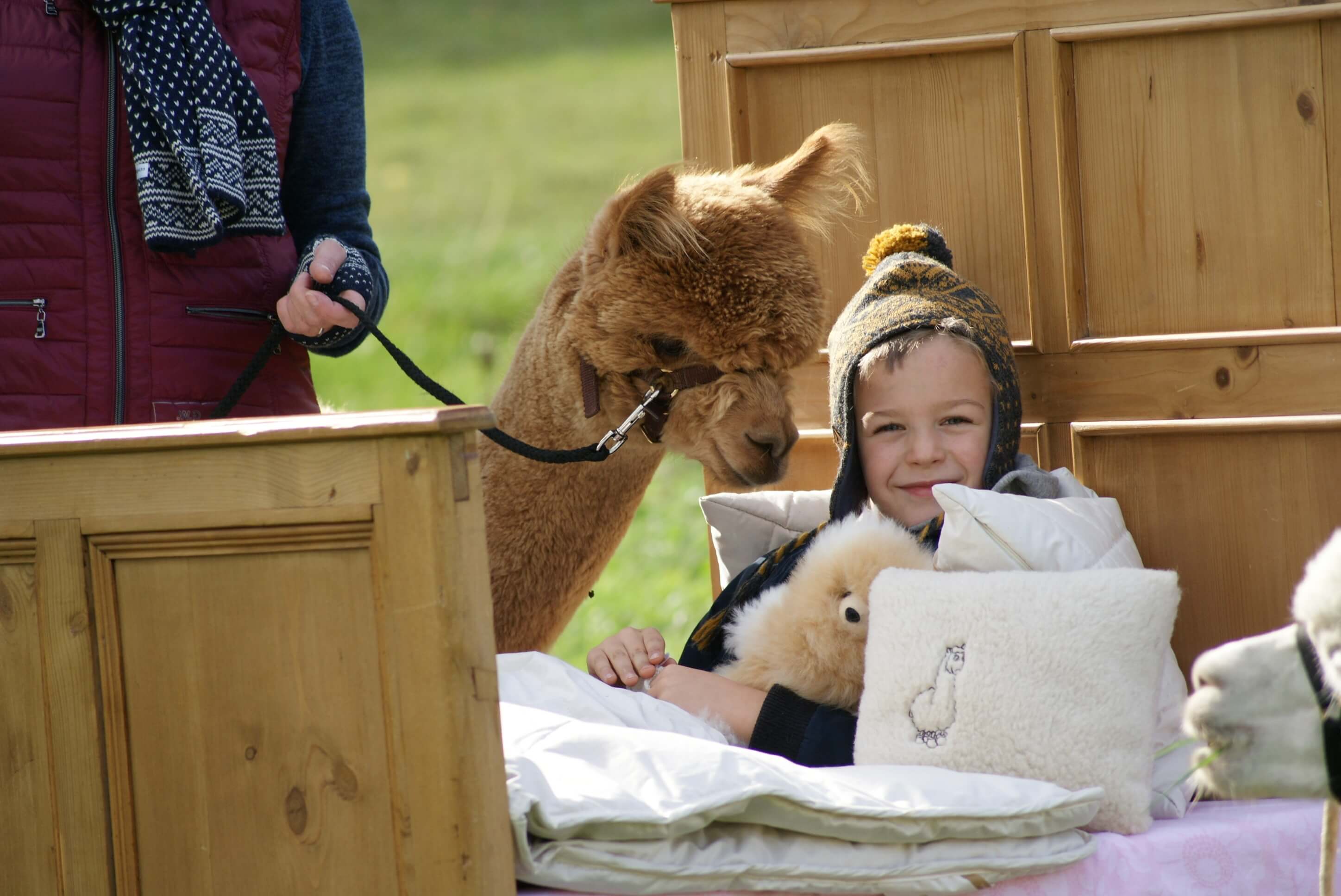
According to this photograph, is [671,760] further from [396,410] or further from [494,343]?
[494,343]

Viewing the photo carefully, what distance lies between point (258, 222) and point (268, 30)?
34 cm

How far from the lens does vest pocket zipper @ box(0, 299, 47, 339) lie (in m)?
1.94

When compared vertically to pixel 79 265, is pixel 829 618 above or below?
below

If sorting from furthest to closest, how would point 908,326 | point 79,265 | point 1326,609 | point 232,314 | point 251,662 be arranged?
1. point 908,326
2. point 232,314
3. point 79,265
4. point 251,662
5. point 1326,609

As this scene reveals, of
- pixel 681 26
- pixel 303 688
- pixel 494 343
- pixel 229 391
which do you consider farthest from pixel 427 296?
pixel 303 688

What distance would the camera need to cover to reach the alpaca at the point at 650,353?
6.73 ft

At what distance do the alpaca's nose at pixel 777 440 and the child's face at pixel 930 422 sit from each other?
20 centimetres

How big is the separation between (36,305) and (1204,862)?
Answer: 189cm

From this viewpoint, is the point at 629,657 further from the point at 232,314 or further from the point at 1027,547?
the point at 232,314

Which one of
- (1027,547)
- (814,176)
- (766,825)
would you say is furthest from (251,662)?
A: (814,176)

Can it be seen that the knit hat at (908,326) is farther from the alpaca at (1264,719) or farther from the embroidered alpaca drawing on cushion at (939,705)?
the alpaca at (1264,719)

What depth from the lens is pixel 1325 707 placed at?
4.03 ft

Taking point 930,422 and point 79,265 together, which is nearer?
point 79,265

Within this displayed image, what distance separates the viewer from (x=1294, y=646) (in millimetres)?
1253
